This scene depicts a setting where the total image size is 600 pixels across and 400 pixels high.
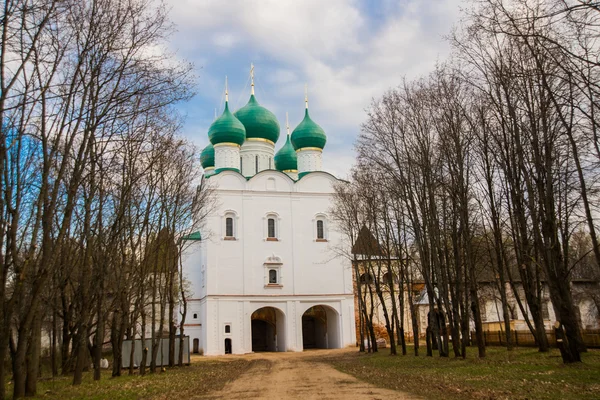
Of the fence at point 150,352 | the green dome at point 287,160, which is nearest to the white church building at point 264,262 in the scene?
the green dome at point 287,160

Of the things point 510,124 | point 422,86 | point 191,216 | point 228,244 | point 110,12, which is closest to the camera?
point 110,12

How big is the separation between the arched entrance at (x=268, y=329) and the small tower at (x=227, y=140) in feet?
34.7

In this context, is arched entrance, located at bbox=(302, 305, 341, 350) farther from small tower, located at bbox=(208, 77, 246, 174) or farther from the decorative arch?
small tower, located at bbox=(208, 77, 246, 174)

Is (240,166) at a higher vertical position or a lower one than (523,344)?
higher

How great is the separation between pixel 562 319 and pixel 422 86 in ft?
30.8

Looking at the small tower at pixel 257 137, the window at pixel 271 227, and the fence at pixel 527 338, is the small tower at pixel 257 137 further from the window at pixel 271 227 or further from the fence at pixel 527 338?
the fence at pixel 527 338

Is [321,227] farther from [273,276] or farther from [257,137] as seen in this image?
[257,137]

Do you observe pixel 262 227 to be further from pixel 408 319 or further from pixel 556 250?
pixel 556 250

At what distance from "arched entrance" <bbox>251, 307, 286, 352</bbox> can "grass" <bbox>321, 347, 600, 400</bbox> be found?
21.2 meters

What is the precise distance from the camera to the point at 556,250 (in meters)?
16.1

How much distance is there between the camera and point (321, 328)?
137ft

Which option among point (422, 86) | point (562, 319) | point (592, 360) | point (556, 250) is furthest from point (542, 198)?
point (422, 86)

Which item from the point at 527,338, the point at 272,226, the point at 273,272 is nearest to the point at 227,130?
the point at 272,226

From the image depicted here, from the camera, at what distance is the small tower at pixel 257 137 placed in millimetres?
42750
